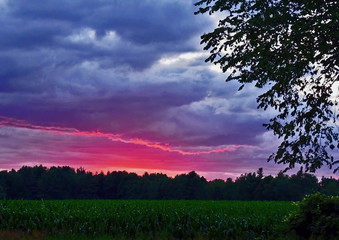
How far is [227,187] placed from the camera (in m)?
107

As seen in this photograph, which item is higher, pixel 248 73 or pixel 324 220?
pixel 248 73

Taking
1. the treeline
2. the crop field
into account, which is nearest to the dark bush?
the crop field

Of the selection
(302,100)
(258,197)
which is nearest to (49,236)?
(302,100)

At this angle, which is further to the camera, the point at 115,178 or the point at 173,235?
the point at 115,178

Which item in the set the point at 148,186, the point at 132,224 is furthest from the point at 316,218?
the point at 148,186

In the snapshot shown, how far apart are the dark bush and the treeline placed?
7630 cm

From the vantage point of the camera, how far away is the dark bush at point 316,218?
47.4ft

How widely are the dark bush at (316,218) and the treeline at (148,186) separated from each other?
7630 centimetres

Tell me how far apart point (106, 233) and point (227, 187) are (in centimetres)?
9240

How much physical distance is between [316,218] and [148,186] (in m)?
93.1

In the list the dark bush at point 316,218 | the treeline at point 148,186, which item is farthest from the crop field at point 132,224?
the treeline at point 148,186

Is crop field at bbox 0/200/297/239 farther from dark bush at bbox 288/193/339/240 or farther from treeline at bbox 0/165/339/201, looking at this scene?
treeline at bbox 0/165/339/201

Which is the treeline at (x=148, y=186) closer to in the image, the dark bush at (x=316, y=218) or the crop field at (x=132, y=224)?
the crop field at (x=132, y=224)

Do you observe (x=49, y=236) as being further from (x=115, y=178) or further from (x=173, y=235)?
(x=115, y=178)
